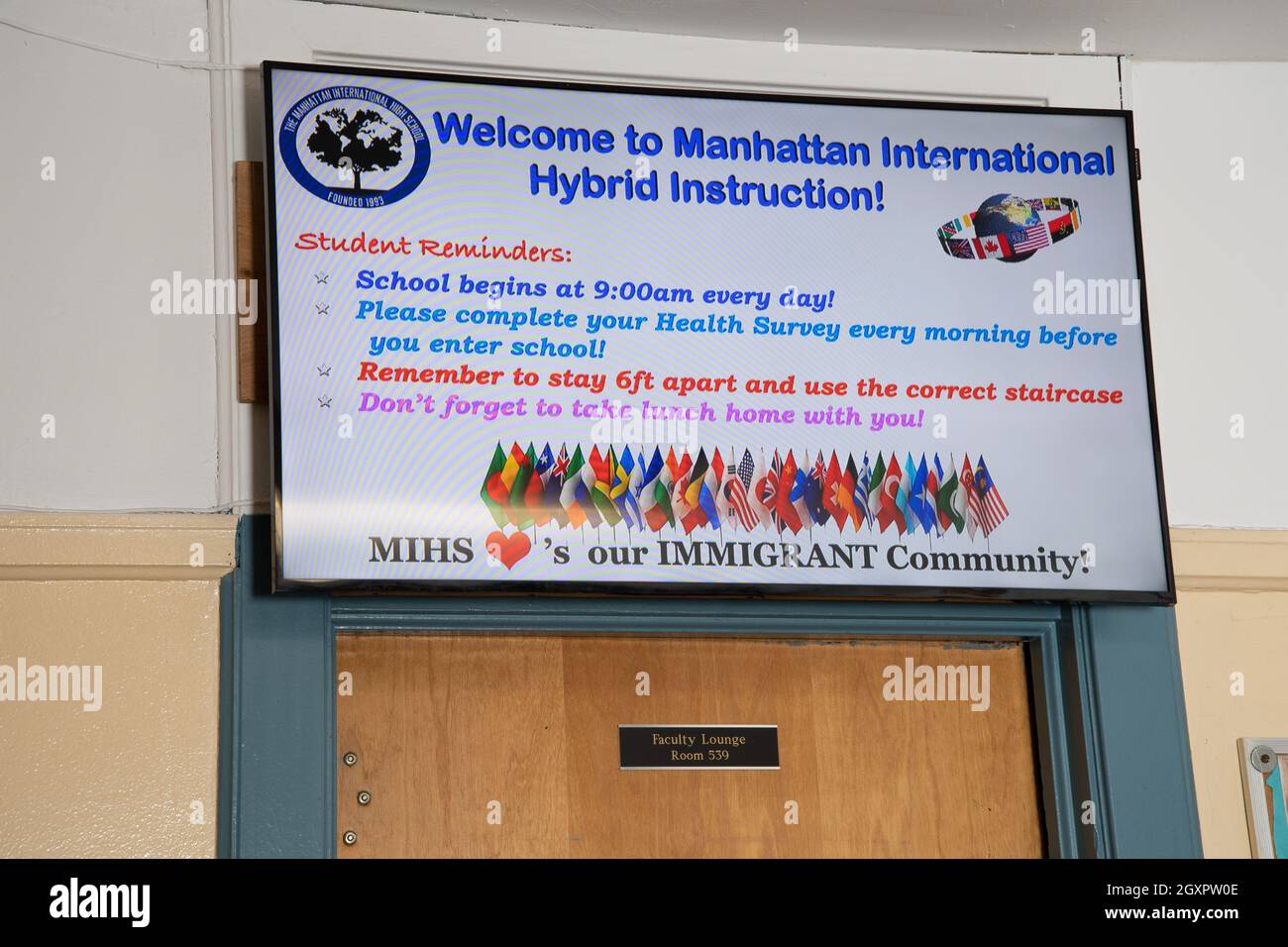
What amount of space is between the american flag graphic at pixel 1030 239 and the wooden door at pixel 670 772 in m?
0.82

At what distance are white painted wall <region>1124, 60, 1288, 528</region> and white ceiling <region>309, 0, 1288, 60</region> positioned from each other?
10 cm

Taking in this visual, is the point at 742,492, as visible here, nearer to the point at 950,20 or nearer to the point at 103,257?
the point at 950,20

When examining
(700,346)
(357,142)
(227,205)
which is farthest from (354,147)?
(700,346)

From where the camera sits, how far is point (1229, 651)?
3445 millimetres

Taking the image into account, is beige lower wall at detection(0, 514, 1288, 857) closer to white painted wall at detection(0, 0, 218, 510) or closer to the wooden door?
white painted wall at detection(0, 0, 218, 510)

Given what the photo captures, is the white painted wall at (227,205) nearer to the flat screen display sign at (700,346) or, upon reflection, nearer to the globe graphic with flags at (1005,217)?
the flat screen display sign at (700,346)

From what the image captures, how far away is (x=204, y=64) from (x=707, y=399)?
1.19 metres

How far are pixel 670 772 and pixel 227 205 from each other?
1396mm

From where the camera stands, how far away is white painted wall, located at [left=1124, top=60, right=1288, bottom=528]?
3.56 meters

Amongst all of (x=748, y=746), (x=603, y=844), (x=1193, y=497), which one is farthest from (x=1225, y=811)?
(x=603, y=844)

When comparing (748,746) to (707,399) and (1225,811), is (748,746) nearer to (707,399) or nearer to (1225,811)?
(707,399)

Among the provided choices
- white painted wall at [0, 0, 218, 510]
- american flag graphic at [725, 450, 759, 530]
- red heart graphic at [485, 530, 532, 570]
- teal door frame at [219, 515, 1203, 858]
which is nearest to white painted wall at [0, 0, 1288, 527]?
white painted wall at [0, 0, 218, 510]
